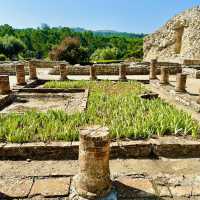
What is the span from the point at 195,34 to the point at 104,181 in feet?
88.5

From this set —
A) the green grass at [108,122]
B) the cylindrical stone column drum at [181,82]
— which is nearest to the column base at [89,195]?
the green grass at [108,122]

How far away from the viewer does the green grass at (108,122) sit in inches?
265

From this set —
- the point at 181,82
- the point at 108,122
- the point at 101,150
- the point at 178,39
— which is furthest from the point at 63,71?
the point at 178,39

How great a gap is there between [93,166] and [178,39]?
29.3 m

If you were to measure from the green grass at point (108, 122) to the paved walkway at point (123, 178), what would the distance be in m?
0.81

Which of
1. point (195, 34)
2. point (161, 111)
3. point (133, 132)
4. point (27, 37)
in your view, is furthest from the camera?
point (27, 37)

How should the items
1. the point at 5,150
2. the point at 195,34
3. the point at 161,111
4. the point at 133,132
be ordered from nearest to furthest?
1. the point at 5,150
2. the point at 133,132
3. the point at 161,111
4. the point at 195,34

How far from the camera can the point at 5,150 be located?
6.18 m

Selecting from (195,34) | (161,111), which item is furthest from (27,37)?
(161,111)

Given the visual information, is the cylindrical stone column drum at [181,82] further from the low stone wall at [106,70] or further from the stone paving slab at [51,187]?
the stone paving slab at [51,187]

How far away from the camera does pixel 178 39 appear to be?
31.5m

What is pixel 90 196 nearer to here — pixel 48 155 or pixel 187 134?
pixel 48 155

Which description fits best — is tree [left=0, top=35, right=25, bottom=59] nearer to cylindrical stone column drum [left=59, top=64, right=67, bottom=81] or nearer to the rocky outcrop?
the rocky outcrop

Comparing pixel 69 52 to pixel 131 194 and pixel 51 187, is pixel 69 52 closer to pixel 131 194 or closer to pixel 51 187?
pixel 51 187
